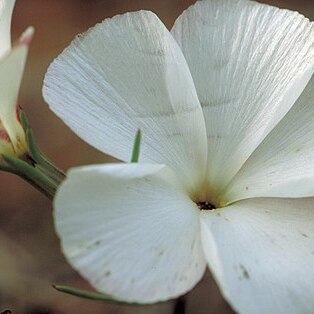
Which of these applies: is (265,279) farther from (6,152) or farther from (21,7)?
(21,7)

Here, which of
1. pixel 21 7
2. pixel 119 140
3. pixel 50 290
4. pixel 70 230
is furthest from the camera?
pixel 21 7

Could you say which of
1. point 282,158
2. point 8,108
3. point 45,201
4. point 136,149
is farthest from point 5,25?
point 45,201

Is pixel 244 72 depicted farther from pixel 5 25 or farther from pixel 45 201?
pixel 45 201

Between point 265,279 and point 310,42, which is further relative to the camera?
point 310,42

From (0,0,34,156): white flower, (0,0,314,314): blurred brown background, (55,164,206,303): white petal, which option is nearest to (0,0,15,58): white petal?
(0,0,34,156): white flower

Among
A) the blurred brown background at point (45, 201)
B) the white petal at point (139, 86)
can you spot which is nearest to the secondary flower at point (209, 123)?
the white petal at point (139, 86)

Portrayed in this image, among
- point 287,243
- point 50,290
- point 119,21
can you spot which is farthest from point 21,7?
point 287,243

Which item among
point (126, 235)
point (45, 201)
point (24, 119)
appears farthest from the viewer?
point (45, 201)
